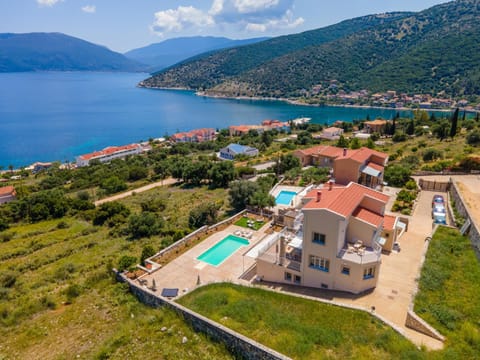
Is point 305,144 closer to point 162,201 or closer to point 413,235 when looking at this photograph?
point 162,201

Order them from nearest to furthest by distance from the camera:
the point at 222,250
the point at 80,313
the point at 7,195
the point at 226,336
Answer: the point at 226,336 → the point at 80,313 → the point at 222,250 → the point at 7,195

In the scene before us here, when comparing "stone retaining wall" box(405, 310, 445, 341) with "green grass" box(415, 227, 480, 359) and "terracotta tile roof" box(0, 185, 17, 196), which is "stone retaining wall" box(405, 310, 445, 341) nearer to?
"green grass" box(415, 227, 480, 359)

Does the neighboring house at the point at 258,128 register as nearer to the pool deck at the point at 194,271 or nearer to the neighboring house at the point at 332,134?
the neighboring house at the point at 332,134

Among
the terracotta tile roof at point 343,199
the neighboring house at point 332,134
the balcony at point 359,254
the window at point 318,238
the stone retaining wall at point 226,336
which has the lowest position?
the neighboring house at point 332,134

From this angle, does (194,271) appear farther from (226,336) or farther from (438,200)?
(438,200)

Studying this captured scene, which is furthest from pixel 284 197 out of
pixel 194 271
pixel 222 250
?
pixel 194 271

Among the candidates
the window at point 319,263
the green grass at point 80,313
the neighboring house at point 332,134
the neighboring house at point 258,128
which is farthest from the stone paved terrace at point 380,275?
the neighboring house at point 258,128

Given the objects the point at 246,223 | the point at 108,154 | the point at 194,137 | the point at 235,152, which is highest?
the point at 246,223
